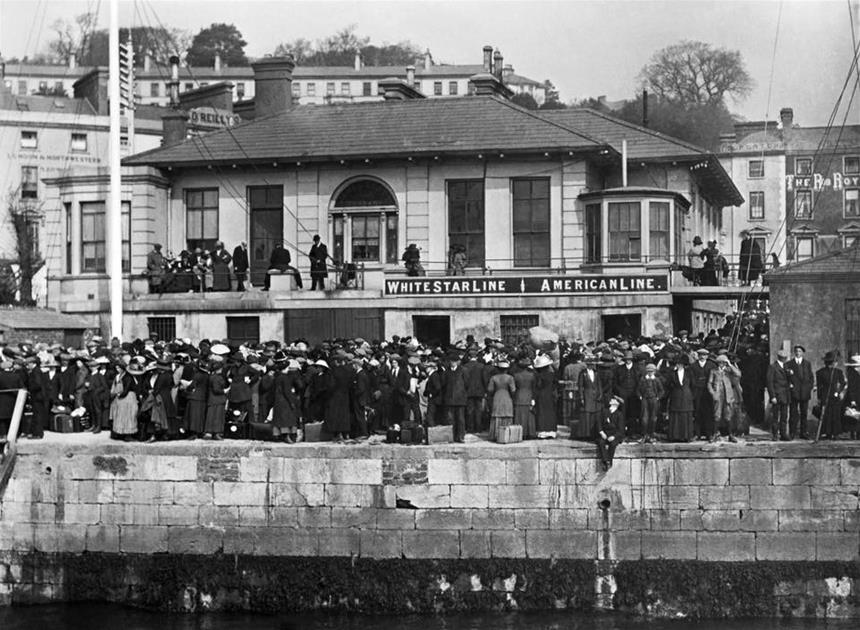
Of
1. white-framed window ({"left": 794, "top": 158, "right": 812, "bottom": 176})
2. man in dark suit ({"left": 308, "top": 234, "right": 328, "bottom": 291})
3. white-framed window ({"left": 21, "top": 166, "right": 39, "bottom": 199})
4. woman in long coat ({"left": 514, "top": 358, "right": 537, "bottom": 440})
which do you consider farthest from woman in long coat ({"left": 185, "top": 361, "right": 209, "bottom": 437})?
white-framed window ({"left": 21, "top": 166, "right": 39, "bottom": 199})

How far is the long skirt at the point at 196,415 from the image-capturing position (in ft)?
66.7

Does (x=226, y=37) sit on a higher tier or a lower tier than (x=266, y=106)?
higher

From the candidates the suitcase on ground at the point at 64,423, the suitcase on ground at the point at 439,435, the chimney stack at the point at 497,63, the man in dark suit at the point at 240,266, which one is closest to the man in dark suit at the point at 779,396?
the suitcase on ground at the point at 439,435

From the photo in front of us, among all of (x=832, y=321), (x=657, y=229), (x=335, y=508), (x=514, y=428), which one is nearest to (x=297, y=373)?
(x=335, y=508)

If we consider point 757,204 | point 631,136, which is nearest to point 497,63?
point 631,136

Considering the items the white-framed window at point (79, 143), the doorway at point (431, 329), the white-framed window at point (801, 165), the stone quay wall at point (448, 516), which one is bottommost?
the stone quay wall at point (448, 516)

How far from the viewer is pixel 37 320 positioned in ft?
95.3

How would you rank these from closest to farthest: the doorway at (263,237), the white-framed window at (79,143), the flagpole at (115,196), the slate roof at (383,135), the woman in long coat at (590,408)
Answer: the woman in long coat at (590,408) → the flagpole at (115,196) → the slate roof at (383,135) → the doorway at (263,237) → the white-framed window at (79,143)

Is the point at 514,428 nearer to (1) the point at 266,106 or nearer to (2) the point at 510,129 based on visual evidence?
(2) the point at 510,129

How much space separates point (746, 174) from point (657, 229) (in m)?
36.2

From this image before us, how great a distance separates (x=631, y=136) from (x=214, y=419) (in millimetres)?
18374

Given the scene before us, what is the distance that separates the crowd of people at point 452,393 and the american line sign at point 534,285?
6.84 meters

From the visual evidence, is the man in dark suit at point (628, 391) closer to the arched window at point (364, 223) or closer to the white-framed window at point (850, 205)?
the arched window at point (364, 223)

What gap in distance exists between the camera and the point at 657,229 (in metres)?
31.4
